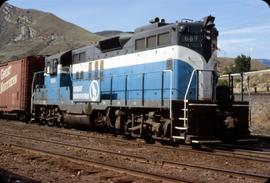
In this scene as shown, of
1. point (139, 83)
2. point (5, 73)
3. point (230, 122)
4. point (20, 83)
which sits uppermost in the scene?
point (5, 73)

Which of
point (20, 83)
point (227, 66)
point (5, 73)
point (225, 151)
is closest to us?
point (225, 151)

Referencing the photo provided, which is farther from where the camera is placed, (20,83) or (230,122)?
(20,83)

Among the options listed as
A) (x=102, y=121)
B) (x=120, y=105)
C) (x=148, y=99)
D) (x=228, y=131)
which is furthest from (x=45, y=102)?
(x=228, y=131)

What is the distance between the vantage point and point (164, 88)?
1697cm

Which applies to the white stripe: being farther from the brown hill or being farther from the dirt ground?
the brown hill

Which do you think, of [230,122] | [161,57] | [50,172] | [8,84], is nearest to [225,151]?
[230,122]

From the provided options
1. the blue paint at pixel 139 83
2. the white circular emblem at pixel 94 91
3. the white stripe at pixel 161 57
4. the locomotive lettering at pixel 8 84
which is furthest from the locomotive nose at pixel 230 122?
the locomotive lettering at pixel 8 84

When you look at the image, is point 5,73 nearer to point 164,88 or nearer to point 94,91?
point 94,91

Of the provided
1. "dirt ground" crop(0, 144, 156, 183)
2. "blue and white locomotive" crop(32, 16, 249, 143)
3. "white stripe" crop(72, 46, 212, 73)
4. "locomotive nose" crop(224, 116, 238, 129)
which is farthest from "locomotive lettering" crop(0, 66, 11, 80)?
"locomotive nose" crop(224, 116, 238, 129)

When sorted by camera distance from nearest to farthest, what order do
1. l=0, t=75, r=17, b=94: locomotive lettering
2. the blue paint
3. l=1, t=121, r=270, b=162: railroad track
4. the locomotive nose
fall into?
l=1, t=121, r=270, b=162: railroad track < the locomotive nose < the blue paint < l=0, t=75, r=17, b=94: locomotive lettering

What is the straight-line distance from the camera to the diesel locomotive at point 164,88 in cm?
1600

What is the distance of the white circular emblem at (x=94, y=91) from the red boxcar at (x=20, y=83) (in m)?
9.65

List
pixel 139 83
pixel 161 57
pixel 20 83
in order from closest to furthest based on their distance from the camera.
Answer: pixel 161 57, pixel 139 83, pixel 20 83

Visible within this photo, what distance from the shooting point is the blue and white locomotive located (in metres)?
16.0
